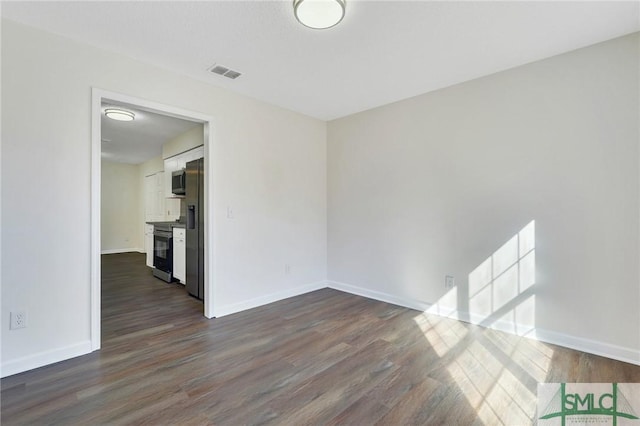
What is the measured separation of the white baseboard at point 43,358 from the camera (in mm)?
2086

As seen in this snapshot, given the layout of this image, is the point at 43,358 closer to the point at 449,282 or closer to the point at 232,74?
the point at 232,74

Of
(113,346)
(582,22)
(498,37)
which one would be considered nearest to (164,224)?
(113,346)

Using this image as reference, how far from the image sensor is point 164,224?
522 centimetres

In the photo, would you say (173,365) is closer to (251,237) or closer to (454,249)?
(251,237)

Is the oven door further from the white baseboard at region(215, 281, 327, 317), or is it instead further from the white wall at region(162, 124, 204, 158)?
the white baseboard at region(215, 281, 327, 317)

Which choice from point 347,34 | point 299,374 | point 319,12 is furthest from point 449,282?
point 319,12

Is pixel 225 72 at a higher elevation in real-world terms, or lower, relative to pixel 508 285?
higher

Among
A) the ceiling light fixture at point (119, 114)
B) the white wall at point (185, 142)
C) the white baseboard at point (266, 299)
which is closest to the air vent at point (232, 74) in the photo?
the white wall at point (185, 142)

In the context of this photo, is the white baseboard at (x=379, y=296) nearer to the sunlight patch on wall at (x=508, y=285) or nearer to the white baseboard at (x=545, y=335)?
the white baseboard at (x=545, y=335)

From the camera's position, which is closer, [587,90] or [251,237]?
[587,90]

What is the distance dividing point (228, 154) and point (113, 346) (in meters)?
2.15

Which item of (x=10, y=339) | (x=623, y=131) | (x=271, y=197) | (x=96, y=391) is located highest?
(x=623, y=131)

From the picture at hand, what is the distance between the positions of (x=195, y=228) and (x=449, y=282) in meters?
3.28

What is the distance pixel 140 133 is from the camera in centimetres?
512
